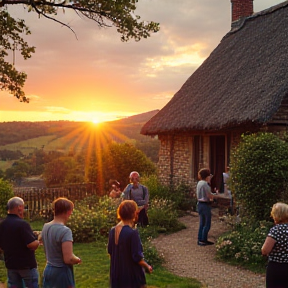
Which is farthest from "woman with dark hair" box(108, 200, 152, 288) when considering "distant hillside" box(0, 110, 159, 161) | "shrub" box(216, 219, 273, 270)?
"distant hillside" box(0, 110, 159, 161)

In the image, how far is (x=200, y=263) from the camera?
27.7ft

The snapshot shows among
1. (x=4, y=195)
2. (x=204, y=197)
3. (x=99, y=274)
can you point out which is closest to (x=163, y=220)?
(x=204, y=197)

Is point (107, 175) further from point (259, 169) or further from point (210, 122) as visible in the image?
point (259, 169)

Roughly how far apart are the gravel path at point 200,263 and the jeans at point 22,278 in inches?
127

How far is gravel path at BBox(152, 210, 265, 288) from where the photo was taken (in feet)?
23.8

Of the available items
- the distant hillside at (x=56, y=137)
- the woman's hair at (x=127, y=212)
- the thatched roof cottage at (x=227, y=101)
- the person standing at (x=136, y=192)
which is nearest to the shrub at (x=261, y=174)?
the thatched roof cottage at (x=227, y=101)

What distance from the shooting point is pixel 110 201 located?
42.7 ft

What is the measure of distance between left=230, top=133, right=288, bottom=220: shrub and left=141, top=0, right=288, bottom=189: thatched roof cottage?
1.14 metres

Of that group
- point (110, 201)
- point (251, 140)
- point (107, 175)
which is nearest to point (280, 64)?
point (251, 140)

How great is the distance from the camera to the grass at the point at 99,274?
275 inches

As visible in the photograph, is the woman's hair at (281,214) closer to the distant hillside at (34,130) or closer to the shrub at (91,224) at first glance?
the shrub at (91,224)

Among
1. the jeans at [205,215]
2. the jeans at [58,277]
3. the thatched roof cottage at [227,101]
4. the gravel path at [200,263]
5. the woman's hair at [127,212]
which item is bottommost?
the gravel path at [200,263]

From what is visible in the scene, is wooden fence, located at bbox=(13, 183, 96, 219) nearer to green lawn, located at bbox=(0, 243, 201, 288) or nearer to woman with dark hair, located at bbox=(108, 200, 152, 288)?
green lawn, located at bbox=(0, 243, 201, 288)

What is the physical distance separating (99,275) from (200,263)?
7.22ft
